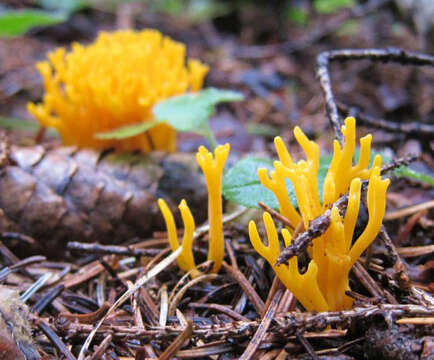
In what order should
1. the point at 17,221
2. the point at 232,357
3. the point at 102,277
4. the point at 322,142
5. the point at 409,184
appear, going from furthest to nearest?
1. the point at 322,142
2. the point at 409,184
3. the point at 17,221
4. the point at 102,277
5. the point at 232,357

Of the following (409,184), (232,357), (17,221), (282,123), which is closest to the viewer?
(232,357)

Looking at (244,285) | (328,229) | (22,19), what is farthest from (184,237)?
(22,19)

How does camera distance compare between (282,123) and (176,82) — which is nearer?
(176,82)

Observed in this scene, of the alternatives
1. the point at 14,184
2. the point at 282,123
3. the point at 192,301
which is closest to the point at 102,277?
the point at 192,301

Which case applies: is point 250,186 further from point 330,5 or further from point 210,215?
point 330,5

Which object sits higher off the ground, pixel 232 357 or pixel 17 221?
pixel 17 221

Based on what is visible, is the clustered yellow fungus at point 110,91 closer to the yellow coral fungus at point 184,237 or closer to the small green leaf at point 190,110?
the small green leaf at point 190,110

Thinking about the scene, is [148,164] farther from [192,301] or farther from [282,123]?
[282,123]
